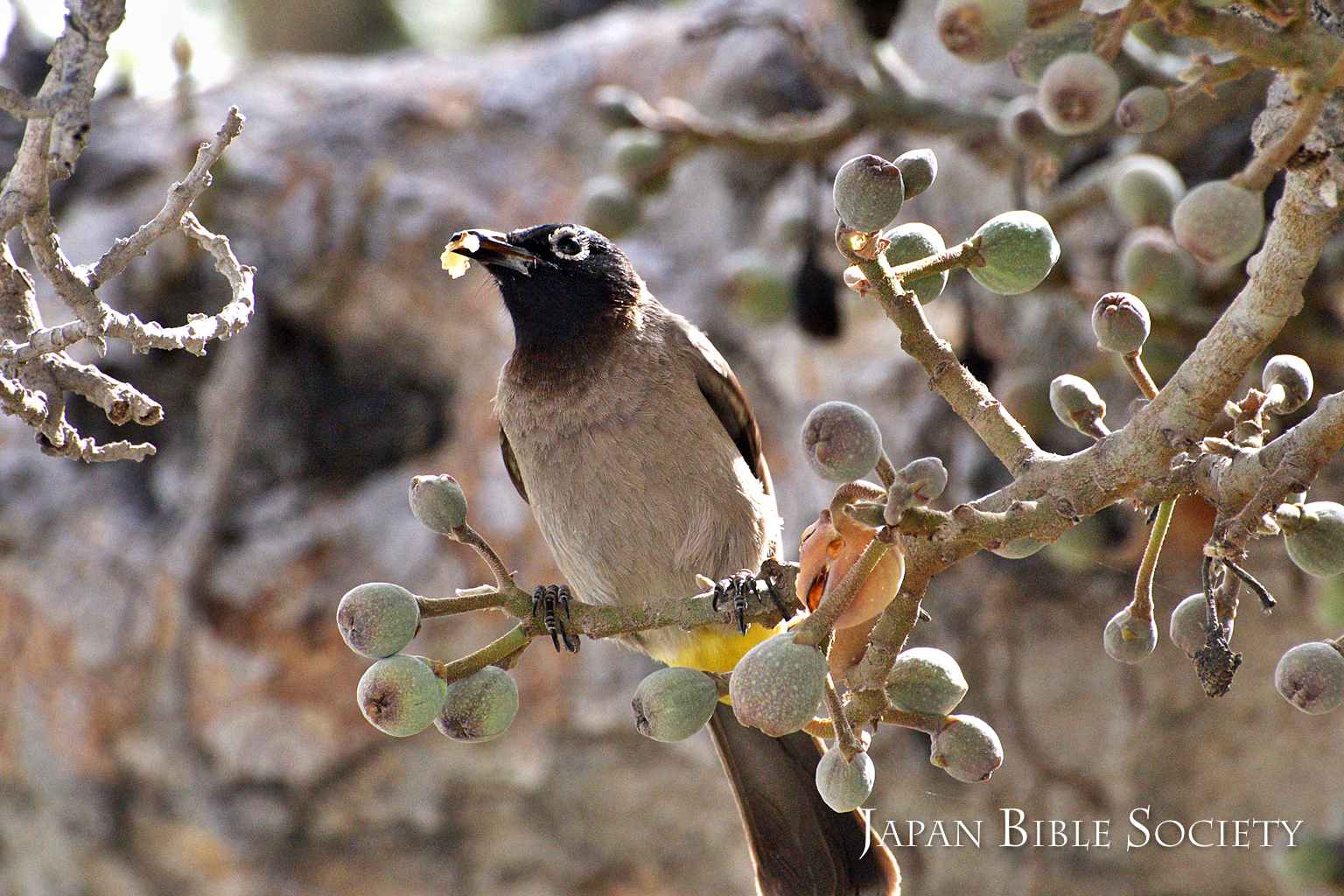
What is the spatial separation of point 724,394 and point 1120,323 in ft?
4.98

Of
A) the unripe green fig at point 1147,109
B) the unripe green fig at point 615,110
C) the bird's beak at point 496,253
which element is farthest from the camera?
the unripe green fig at point 615,110

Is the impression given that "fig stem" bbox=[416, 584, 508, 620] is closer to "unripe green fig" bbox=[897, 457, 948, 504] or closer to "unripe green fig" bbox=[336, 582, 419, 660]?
"unripe green fig" bbox=[336, 582, 419, 660]

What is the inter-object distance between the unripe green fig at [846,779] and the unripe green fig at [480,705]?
14.5 inches

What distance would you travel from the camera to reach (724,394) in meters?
2.78

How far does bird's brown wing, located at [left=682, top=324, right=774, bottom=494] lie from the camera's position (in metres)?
2.75

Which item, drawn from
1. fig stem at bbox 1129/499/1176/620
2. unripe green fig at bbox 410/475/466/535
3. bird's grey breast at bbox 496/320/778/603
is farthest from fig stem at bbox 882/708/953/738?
bird's grey breast at bbox 496/320/778/603

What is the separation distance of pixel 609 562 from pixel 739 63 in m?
2.99

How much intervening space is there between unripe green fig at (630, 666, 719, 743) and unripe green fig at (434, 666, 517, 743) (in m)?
0.16

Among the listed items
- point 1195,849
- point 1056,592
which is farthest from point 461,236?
point 1195,849

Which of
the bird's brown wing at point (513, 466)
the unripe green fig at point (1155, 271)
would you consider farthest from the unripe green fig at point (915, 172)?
the bird's brown wing at point (513, 466)

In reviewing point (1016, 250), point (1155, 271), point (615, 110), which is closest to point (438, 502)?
point (1016, 250)

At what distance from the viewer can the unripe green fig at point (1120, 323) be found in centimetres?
131

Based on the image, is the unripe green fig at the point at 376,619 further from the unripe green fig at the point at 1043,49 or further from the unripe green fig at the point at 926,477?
the unripe green fig at the point at 1043,49

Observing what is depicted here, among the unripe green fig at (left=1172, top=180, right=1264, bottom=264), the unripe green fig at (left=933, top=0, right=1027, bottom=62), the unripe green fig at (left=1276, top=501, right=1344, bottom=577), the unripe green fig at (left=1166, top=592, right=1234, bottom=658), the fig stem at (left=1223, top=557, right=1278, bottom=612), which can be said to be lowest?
the unripe green fig at (left=1166, top=592, right=1234, bottom=658)
